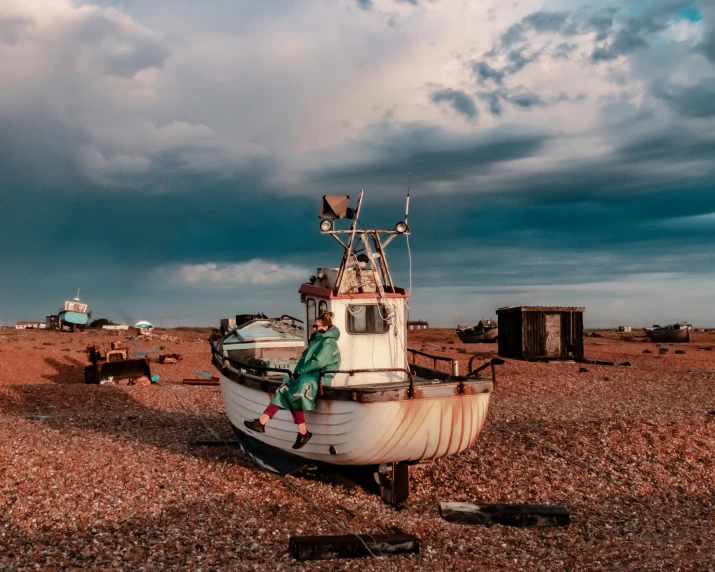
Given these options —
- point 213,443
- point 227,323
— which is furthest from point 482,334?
point 213,443


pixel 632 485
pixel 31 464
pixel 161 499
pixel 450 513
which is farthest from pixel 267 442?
pixel 632 485

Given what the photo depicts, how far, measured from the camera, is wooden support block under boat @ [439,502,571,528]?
888cm

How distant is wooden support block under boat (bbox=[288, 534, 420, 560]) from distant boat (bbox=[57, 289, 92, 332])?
6023 centimetres

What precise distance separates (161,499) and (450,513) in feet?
14.8

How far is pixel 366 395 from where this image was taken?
→ 8.54 m

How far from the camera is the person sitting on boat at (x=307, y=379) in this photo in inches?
352

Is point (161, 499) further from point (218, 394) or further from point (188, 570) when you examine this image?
point (218, 394)

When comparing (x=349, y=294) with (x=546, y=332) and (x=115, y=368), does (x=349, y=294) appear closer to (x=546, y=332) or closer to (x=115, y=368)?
(x=115, y=368)

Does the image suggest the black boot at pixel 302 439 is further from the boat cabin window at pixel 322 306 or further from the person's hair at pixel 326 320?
the boat cabin window at pixel 322 306

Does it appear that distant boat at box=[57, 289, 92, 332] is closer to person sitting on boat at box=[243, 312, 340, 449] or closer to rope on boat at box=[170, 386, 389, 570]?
rope on boat at box=[170, 386, 389, 570]

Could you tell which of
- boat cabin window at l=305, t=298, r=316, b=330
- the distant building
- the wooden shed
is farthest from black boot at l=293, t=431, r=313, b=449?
the wooden shed

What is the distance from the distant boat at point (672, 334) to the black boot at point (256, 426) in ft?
169

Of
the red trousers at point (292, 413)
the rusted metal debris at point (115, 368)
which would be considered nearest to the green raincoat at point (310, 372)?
the red trousers at point (292, 413)

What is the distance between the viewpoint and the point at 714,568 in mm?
7344
